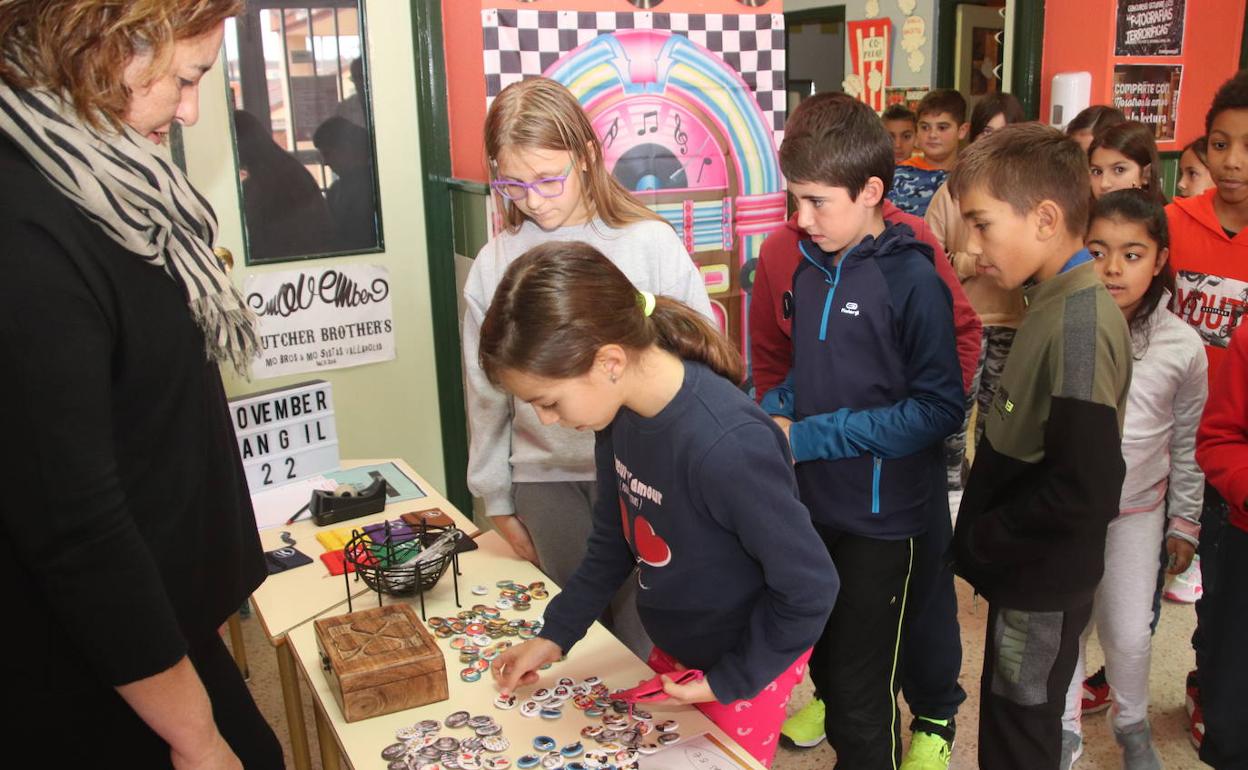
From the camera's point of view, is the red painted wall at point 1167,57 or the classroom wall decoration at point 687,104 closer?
the classroom wall decoration at point 687,104

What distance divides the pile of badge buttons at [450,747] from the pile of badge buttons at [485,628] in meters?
0.11

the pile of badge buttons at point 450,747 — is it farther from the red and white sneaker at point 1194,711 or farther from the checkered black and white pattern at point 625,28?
the checkered black and white pattern at point 625,28

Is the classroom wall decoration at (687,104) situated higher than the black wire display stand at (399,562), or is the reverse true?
the classroom wall decoration at (687,104)

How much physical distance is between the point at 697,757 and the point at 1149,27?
14.2 ft

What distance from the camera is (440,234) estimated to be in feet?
10.0

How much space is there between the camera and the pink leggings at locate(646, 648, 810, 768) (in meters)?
1.32

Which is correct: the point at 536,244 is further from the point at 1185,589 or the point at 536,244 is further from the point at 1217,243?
the point at 1185,589

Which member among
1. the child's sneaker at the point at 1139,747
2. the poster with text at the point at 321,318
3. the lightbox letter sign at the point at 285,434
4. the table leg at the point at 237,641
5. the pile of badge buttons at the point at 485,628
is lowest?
the child's sneaker at the point at 1139,747

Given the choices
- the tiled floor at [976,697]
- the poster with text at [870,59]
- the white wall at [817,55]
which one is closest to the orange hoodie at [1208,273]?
the tiled floor at [976,697]

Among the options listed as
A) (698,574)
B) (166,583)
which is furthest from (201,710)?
(698,574)

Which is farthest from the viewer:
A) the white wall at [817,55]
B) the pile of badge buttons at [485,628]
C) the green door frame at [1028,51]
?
the white wall at [817,55]

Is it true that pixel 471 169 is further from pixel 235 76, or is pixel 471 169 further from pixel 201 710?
pixel 201 710

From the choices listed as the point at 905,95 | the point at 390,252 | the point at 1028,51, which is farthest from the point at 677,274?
the point at 905,95

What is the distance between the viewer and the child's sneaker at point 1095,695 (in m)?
2.33
